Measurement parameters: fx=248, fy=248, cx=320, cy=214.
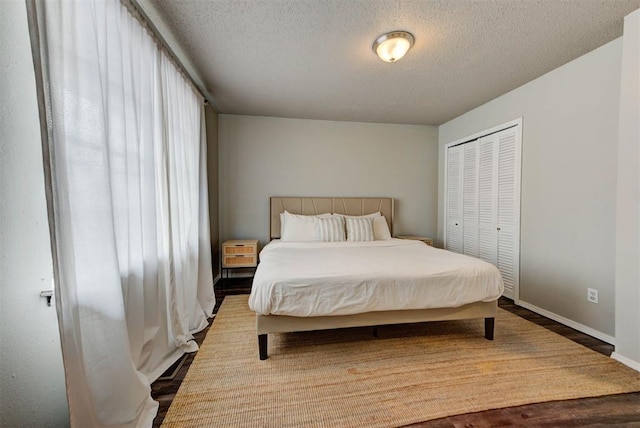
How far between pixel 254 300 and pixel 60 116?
133 cm

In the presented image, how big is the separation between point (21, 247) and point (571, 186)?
367 centimetres

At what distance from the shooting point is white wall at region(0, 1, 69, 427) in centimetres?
84

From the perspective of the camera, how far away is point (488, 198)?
3.20 metres

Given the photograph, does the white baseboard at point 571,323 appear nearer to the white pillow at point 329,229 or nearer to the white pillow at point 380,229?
the white pillow at point 380,229

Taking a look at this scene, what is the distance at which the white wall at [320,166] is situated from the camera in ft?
12.3

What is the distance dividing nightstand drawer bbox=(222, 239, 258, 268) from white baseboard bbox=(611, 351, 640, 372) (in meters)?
3.35

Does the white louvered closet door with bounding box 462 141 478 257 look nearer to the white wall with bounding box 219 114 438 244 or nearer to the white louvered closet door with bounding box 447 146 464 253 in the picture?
the white louvered closet door with bounding box 447 146 464 253

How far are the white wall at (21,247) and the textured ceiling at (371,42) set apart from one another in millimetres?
1101

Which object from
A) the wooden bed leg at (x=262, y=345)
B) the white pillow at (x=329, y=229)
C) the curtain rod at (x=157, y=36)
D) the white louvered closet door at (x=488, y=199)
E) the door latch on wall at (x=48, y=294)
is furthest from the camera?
the white pillow at (x=329, y=229)

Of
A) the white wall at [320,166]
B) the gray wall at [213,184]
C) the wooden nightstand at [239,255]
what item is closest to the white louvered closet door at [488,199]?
the white wall at [320,166]

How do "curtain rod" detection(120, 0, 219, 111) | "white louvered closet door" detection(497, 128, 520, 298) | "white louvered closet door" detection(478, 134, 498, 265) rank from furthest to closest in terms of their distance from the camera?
"white louvered closet door" detection(478, 134, 498, 265), "white louvered closet door" detection(497, 128, 520, 298), "curtain rod" detection(120, 0, 219, 111)

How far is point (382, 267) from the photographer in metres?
1.94

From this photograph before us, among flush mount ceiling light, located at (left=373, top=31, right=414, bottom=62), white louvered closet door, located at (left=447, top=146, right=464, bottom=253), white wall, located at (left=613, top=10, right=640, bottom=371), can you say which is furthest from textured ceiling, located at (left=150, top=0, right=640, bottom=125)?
white louvered closet door, located at (left=447, top=146, right=464, bottom=253)

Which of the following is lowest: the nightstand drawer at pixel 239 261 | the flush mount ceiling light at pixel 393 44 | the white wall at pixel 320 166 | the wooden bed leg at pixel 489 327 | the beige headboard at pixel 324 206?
the wooden bed leg at pixel 489 327
